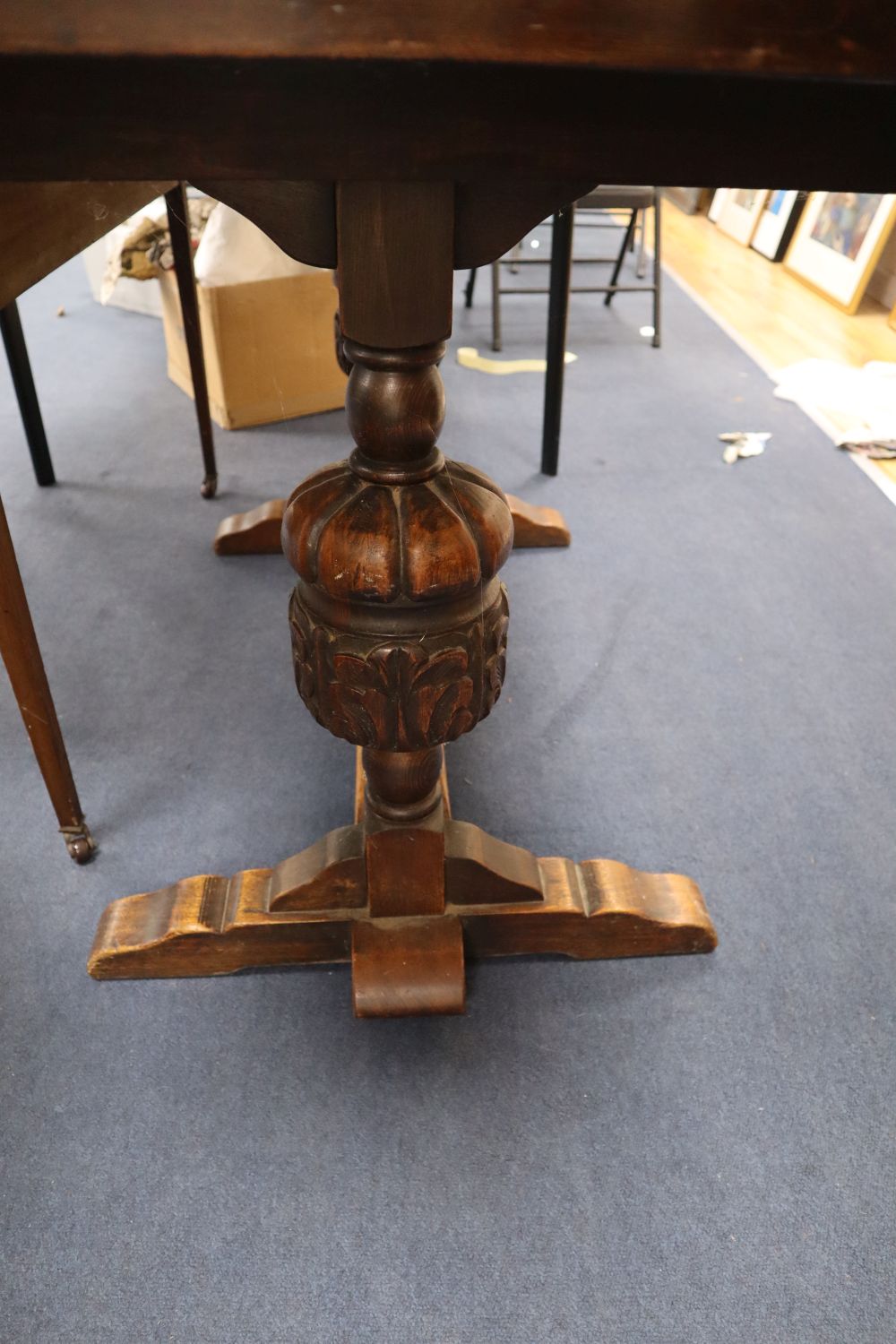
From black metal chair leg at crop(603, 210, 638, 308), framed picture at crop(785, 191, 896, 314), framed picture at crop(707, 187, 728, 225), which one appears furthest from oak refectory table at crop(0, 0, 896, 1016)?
framed picture at crop(707, 187, 728, 225)

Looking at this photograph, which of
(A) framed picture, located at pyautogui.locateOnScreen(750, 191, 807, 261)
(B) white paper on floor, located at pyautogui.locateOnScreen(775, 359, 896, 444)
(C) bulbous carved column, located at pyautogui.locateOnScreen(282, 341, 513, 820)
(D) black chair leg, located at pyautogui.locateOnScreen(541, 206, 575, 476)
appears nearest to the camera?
(C) bulbous carved column, located at pyautogui.locateOnScreen(282, 341, 513, 820)

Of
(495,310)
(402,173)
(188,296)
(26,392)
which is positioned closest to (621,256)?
(495,310)

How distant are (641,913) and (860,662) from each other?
741 mm

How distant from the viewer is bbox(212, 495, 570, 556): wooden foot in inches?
67.7

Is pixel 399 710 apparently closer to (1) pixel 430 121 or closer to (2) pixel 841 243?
(1) pixel 430 121

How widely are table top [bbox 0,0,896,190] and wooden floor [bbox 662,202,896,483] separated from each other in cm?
185

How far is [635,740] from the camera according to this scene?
1.36 meters

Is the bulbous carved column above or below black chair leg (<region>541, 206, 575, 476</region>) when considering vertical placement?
above

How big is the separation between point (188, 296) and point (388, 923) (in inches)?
47.7

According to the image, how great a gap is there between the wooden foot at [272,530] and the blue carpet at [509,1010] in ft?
0.16

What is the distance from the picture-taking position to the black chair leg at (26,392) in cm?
163

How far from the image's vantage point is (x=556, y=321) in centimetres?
178

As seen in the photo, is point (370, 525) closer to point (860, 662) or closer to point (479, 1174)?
point (479, 1174)

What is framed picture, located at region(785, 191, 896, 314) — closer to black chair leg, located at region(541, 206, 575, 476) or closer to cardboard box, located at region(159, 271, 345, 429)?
black chair leg, located at region(541, 206, 575, 476)
